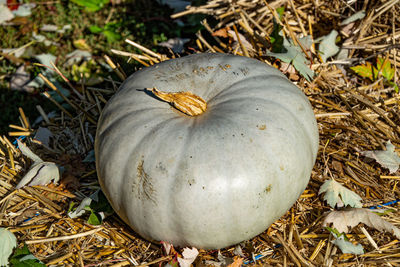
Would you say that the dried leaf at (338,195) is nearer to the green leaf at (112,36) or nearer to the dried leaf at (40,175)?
the dried leaf at (40,175)

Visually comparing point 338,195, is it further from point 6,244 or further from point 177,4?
point 177,4

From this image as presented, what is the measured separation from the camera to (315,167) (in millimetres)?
3348

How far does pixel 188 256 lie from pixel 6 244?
1.23 m

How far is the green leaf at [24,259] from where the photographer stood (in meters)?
2.64

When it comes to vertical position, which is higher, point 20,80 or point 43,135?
point 43,135

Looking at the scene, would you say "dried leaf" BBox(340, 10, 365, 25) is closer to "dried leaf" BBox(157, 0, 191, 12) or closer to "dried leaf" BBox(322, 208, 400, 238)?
"dried leaf" BBox(322, 208, 400, 238)

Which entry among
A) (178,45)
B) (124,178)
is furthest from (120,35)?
(124,178)

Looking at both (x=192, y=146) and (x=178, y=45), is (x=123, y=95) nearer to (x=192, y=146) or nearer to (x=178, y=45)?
(x=192, y=146)

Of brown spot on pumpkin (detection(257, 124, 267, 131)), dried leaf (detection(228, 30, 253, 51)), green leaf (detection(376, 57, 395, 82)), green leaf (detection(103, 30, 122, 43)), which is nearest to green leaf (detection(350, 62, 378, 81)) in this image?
green leaf (detection(376, 57, 395, 82))

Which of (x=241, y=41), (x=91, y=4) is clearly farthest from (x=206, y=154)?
(x=91, y=4)

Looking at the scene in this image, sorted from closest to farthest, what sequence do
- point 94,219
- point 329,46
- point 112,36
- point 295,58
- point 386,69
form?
point 94,219, point 295,58, point 386,69, point 329,46, point 112,36

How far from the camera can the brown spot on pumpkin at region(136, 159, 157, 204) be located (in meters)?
2.52

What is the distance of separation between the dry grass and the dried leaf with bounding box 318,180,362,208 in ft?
0.31

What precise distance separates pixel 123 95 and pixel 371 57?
8.42 feet
